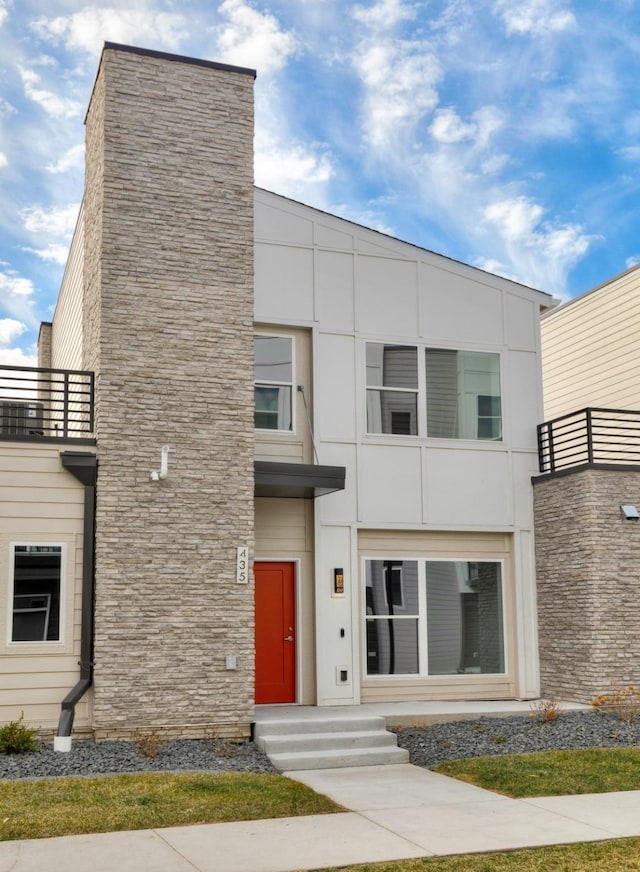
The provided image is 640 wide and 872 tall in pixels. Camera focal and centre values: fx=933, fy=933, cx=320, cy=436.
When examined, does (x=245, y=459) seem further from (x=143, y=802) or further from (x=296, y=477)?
(x=143, y=802)

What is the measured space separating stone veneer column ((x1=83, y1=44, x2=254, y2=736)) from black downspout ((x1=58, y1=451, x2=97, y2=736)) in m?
0.12

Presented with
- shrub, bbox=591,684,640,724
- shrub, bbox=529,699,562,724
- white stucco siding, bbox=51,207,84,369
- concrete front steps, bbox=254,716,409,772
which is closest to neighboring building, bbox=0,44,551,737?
white stucco siding, bbox=51,207,84,369

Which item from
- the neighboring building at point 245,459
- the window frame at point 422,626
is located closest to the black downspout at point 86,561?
the neighboring building at point 245,459

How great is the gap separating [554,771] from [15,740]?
18.8ft

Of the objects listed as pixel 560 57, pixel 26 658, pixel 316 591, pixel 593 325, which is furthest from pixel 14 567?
pixel 560 57

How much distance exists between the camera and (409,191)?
26.7 metres

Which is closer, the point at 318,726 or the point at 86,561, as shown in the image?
the point at 86,561

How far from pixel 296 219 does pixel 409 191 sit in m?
13.1

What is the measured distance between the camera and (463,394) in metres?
15.2

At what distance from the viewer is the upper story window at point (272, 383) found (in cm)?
1402

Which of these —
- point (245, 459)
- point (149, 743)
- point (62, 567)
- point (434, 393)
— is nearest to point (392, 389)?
point (434, 393)

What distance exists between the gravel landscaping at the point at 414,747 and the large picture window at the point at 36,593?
1.30m

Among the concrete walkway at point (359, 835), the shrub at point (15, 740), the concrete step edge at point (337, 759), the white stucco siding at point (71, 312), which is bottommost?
the concrete step edge at point (337, 759)

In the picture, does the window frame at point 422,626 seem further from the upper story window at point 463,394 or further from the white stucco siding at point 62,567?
the white stucco siding at point 62,567
